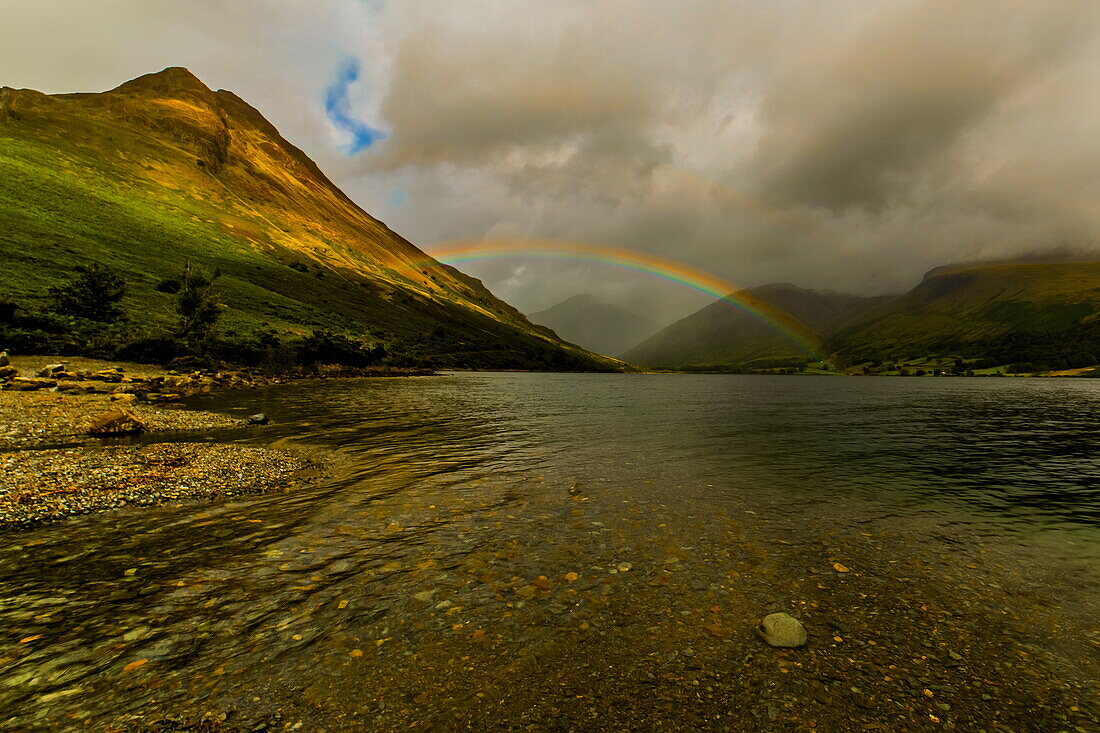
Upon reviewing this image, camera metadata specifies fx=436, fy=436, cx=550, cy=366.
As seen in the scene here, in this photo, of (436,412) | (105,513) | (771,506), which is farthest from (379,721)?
(436,412)

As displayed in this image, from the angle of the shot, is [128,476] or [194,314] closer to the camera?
[128,476]

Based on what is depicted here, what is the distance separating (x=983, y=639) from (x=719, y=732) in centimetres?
664

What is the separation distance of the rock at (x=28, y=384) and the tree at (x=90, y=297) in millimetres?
48707

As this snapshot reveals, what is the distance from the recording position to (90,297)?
7475 centimetres

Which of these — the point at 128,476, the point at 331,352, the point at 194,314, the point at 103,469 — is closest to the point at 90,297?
the point at 194,314

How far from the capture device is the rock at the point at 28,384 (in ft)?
119

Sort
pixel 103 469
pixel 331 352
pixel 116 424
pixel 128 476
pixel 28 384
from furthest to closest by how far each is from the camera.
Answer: pixel 331 352 < pixel 28 384 < pixel 116 424 < pixel 103 469 < pixel 128 476

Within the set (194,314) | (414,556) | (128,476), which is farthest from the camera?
(194,314)

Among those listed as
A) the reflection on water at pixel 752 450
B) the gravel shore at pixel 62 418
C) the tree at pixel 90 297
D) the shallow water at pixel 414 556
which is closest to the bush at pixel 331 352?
the tree at pixel 90 297

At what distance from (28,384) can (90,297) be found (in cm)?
5304

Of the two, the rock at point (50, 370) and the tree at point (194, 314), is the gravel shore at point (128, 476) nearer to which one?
the rock at point (50, 370)

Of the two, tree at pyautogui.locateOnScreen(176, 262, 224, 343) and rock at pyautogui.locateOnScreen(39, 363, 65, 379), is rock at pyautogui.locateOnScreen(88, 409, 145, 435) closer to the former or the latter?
rock at pyautogui.locateOnScreen(39, 363, 65, 379)

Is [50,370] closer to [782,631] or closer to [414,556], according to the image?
[414,556]

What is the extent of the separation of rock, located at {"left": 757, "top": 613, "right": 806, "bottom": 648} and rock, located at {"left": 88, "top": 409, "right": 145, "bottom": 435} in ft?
115
